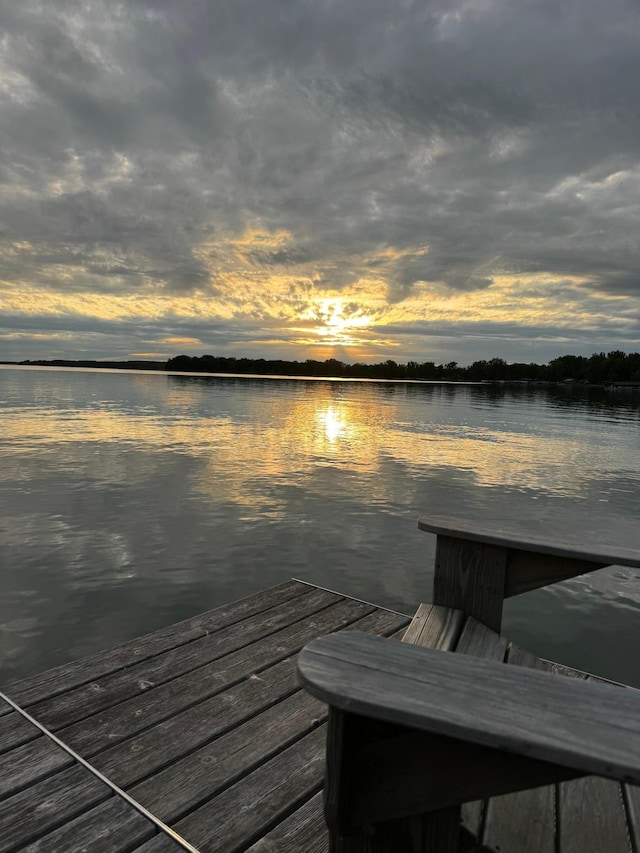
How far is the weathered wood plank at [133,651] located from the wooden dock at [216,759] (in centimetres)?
2

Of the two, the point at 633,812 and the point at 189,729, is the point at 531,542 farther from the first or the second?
the point at 189,729

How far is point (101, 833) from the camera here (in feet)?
9.47

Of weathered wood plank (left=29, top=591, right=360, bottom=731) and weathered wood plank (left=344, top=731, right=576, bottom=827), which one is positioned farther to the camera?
weathered wood plank (left=29, top=591, right=360, bottom=731)

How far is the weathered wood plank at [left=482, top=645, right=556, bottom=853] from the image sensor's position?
2.10 meters

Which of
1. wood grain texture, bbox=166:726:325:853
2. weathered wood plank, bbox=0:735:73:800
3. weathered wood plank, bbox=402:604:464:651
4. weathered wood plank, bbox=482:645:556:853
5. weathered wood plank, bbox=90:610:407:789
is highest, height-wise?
weathered wood plank, bbox=402:604:464:651

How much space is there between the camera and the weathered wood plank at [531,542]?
8.76 ft

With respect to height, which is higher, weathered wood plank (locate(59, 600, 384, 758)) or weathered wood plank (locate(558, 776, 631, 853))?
weathered wood plank (locate(558, 776, 631, 853))

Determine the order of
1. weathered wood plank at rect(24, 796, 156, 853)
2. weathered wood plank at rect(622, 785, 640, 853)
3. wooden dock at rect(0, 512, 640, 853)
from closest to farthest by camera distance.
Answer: weathered wood plank at rect(622, 785, 640, 853) < wooden dock at rect(0, 512, 640, 853) < weathered wood plank at rect(24, 796, 156, 853)

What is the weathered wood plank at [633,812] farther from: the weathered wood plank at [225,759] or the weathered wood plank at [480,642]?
the weathered wood plank at [225,759]

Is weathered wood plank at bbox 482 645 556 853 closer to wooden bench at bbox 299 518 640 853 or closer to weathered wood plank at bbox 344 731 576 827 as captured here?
wooden bench at bbox 299 518 640 853

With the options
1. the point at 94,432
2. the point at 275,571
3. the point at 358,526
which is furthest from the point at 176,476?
the point at 94,432

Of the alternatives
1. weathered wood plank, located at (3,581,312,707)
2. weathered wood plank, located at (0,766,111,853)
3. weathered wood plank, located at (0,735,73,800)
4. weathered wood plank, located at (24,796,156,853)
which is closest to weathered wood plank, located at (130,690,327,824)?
weathered wood plank, located at (24,796,156,853)

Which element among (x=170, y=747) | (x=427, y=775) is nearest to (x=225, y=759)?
(x=170, y=747)

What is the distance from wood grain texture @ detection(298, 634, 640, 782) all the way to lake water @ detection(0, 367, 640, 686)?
1635 millimetres
